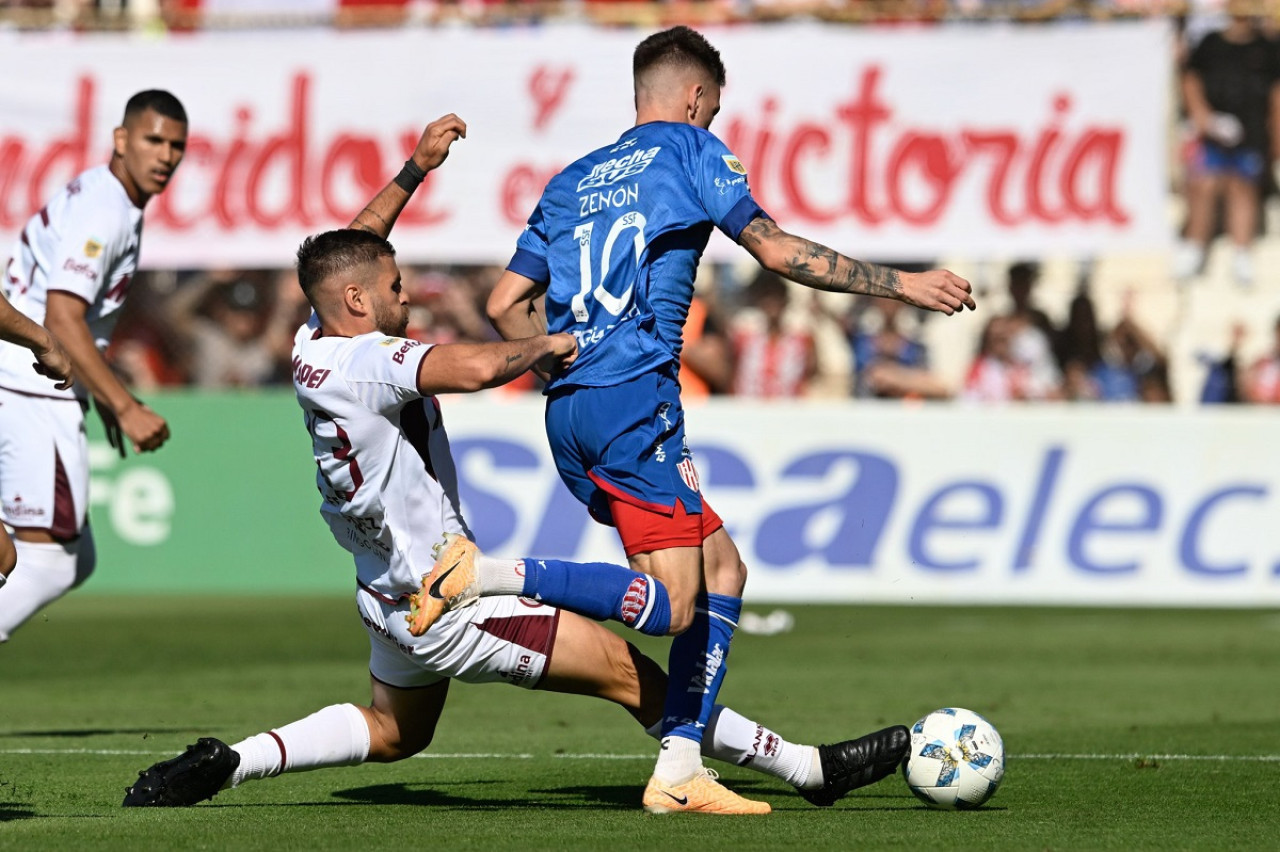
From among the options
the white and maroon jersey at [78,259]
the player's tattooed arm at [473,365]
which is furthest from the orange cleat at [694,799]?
the white and maroon jersey at [78,259]

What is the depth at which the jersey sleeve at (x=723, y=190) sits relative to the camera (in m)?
6.12

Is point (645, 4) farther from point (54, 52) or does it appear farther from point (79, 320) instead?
point (79, 320)

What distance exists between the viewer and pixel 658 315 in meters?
6.32

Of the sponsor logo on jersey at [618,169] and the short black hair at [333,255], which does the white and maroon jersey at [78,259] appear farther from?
the sponsor logo on jersey at [618,169]

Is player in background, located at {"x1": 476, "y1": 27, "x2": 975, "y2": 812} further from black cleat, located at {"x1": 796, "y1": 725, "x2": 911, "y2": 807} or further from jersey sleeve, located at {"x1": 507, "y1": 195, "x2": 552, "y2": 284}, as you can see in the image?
black cleat, located at {"x1": 796, "y1": 725, "x2": 911, "y2": 807}

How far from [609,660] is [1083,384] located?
11860 millimetres

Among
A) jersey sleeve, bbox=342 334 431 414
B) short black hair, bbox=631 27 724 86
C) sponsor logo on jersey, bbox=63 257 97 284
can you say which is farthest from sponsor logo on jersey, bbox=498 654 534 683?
sponsor logo on jersey, bbox=63 257 97 284

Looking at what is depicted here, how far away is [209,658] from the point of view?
40.6 ft

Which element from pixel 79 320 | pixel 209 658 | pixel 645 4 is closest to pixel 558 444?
pixel 79 320

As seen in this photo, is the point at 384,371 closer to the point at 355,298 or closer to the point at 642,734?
the point at 355,298

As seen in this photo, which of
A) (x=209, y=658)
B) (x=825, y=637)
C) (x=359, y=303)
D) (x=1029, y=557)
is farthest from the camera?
(x=1029, y=557)

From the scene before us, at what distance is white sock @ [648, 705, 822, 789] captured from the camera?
6.31m

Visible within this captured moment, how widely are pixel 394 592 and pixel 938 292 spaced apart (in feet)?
6.27

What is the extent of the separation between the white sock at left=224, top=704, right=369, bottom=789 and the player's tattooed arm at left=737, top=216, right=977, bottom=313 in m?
2.01
